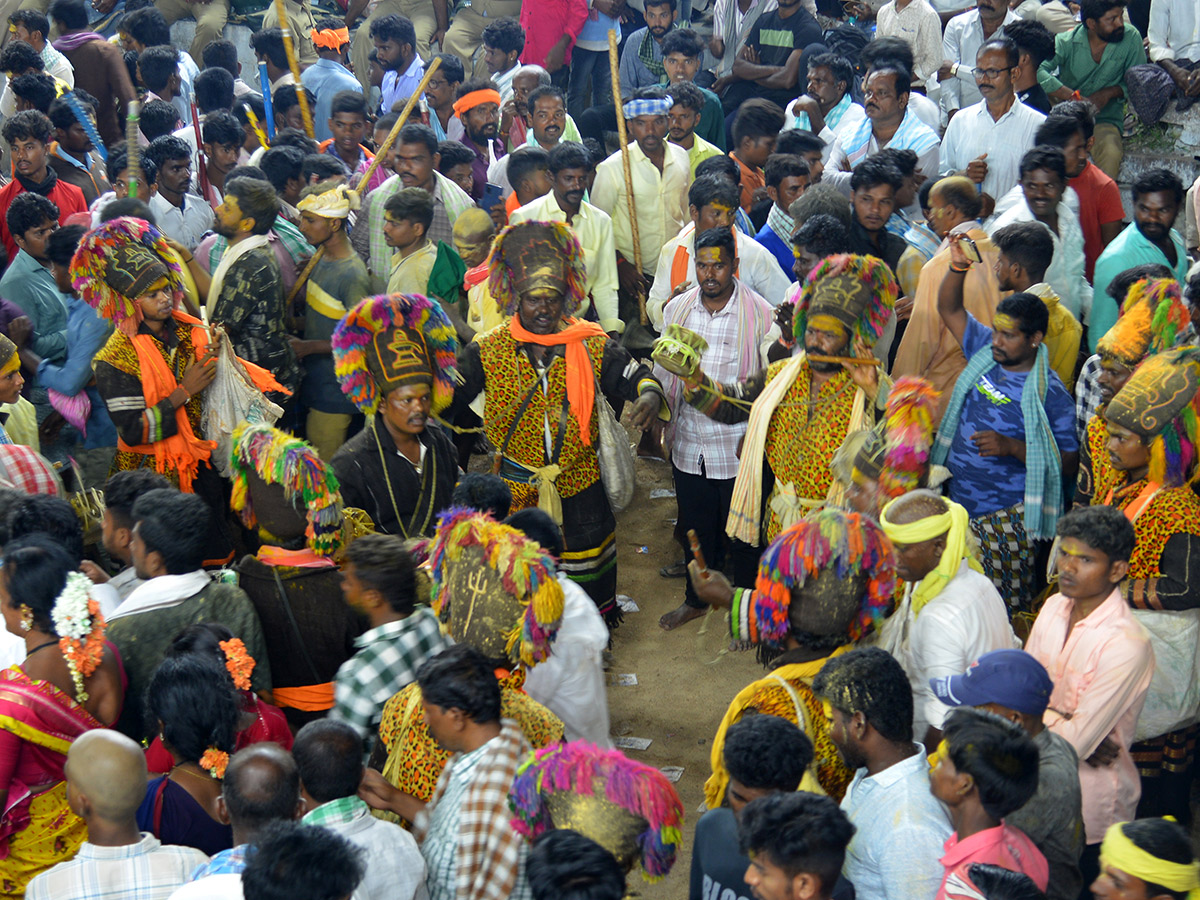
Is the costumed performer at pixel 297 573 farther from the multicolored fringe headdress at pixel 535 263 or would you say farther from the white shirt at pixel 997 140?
Answer: the white shirt at pixel 997 140

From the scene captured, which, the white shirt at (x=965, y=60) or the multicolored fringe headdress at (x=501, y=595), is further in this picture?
the white shirt at (x=965, y=60)

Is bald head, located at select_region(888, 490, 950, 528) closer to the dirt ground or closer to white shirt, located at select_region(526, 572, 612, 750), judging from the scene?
white shirt, located at select_region(526, 572, 612, 750)

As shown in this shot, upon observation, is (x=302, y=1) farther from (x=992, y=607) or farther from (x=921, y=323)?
(x=992, y=607)

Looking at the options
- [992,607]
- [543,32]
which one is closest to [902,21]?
[543,32]

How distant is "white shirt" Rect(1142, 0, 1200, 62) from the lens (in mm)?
9008

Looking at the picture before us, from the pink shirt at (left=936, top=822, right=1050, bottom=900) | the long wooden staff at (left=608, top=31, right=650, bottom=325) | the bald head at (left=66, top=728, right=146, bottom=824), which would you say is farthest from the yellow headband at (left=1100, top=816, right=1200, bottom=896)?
the long wooden staff at (left=608, top=31, right=650, bottom=325)

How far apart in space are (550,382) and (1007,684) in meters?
2.99

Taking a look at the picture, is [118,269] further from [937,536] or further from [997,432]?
[997,432]

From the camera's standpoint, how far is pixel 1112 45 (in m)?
9.19

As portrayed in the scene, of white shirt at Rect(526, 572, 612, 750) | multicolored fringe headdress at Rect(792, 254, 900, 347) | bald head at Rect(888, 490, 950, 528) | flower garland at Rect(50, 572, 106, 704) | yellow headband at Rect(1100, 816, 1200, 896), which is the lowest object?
white shirt at Rect(526, 572, 612, 750)

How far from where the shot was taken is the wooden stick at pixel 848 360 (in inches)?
217

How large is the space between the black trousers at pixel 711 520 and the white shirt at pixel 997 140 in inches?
122

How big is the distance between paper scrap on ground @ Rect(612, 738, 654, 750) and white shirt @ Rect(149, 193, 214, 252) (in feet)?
15.0

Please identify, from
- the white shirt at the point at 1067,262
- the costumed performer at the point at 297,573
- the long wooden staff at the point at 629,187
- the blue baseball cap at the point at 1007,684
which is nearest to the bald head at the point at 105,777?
the costumed performer at the point at 297,573
